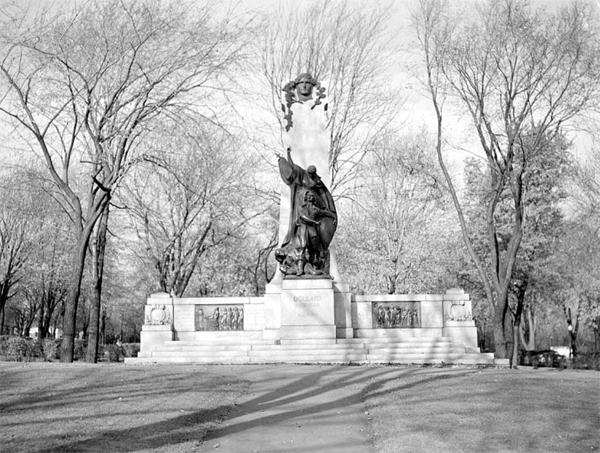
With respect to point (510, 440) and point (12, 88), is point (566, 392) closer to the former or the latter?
point (510, 440)

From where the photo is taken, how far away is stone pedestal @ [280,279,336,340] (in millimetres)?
21219

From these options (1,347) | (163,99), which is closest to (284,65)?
(163,99)

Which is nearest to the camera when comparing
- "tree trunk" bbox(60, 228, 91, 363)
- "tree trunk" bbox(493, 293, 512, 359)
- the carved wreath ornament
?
"tree trunk" bbox(60, 228, 91, 363)

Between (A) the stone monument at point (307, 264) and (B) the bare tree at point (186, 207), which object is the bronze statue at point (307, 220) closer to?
(A) the stone monument at point (307, 264)

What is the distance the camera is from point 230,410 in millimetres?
11422

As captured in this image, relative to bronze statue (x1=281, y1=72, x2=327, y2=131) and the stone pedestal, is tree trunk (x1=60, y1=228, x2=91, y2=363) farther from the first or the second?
bronze statue (x1=281, y1=72, x2=327, y2=131)

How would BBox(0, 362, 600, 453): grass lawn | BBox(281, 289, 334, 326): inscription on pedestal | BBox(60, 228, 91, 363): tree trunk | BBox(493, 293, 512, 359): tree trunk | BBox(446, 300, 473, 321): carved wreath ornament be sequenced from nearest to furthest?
1. BBox(0, 362, 600, 453): grass lawn
2. BBox(60, 228, 91, 363): tree trunk
3. BBox(281, 289, 334, 326): inscription on pedestal
4. BBox(446, 300, 473, 321): carved wreath ornament
5. BBox(493, 293, 512, 359): tree trunk

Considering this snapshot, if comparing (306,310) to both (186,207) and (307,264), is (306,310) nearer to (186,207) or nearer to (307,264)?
(307,264)

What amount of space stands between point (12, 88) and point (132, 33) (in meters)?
3.83

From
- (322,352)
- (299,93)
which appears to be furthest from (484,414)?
(299,93)

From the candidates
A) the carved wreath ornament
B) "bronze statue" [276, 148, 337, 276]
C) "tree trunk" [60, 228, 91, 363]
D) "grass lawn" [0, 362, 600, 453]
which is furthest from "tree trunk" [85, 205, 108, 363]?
the carved wreath ornament

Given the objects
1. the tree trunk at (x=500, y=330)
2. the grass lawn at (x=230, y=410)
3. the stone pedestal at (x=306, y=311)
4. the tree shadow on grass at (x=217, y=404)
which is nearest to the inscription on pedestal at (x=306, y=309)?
the stone pedestal at (x=306, y=311)

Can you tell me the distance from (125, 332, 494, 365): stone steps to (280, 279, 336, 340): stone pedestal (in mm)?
402

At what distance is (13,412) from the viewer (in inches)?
406
